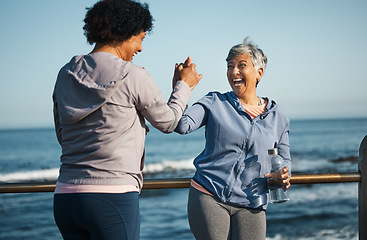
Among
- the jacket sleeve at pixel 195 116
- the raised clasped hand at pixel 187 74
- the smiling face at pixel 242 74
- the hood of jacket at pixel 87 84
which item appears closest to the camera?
the hood of jacket at pixel 87 84

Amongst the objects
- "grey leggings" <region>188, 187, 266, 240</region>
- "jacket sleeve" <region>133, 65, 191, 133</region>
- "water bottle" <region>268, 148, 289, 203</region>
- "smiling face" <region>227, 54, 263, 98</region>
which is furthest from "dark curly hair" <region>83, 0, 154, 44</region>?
"water bottle" <region>268, 148, 289, 203</region>

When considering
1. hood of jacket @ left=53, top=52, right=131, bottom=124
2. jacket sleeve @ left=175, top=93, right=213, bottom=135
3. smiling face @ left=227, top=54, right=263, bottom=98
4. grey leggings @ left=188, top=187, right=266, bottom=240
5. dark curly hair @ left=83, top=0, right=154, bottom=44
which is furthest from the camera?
smiling face @ left=227, top=54, right=263, bottom=98

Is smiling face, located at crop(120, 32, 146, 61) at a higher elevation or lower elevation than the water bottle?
higher

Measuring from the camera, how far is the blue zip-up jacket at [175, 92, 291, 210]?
2.25m

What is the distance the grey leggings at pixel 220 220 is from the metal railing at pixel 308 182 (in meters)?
0.27

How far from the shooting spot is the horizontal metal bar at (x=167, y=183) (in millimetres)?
2520

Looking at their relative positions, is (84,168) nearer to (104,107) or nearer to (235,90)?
(104,107)

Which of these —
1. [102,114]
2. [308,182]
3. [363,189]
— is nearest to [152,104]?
[102,114]

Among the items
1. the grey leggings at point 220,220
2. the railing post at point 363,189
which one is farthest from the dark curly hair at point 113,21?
the railing post at point 363,189

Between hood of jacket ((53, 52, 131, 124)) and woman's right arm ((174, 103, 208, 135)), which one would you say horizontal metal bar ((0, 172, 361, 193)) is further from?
hood of jacket ((53, 52, 131, 124))

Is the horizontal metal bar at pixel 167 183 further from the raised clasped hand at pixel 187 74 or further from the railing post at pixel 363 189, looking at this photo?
the raised clasped hand at pixel 187 74

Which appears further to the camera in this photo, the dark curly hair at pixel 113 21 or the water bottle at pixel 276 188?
the water bottle at pixel 276 188

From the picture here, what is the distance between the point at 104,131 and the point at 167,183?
3.17 ft

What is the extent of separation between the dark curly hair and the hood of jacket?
10cm
